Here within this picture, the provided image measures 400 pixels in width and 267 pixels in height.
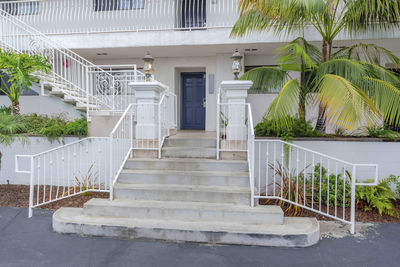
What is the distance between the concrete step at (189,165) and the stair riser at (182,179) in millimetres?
295

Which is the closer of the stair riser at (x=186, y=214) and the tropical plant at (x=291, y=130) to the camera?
the stair riser at (x=186, y=214)

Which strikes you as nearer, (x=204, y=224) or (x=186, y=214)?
(x=204, y=224)

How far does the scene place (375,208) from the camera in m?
4.83

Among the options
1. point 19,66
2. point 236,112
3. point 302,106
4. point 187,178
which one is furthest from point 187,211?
point 19,66

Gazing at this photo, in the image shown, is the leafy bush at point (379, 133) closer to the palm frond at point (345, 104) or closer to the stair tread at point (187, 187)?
the palm frond at point (345, 104)

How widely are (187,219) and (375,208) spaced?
135 inches

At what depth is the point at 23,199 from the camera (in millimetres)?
5465

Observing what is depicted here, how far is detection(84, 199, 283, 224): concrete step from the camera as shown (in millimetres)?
3955

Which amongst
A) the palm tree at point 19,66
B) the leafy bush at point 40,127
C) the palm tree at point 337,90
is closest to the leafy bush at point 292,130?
the palm tree at point 337,90

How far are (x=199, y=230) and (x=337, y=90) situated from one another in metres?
3.20

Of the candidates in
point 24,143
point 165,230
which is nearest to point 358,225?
point 165,230

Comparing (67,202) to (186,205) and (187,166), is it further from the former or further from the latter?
(186,205)

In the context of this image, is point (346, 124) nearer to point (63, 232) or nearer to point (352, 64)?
point (352, 64)

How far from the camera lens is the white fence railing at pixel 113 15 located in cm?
916
